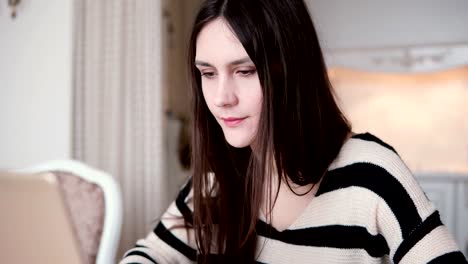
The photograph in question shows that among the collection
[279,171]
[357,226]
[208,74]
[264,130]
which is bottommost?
[357,226]

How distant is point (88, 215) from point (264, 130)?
77cm

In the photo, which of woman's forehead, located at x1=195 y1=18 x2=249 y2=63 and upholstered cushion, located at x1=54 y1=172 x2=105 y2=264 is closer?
woman's forehead, located at x1=195 y1=18 x2=249 y2=63

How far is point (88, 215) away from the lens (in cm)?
150

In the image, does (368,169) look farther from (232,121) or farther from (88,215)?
(88,215)

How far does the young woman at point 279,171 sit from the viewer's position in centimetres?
93

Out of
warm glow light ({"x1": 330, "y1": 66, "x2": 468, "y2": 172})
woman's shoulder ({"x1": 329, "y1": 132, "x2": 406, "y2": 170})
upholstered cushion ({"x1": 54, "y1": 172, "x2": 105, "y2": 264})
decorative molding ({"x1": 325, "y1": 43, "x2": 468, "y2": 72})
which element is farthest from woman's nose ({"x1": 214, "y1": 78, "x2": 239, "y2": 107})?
warm glow light ({"x1": 330, "y1": 66, "x2": 468, "y2": 172})

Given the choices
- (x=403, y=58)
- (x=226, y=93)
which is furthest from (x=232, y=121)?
(x=403, y=58)

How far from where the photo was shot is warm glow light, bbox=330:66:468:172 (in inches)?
151

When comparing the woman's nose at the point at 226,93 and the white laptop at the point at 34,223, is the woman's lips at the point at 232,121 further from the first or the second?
the white laptop at the point at 34,223

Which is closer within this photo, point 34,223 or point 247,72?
point 34,223

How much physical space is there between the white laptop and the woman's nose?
59 cm

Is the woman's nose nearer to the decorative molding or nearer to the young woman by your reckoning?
the young woman

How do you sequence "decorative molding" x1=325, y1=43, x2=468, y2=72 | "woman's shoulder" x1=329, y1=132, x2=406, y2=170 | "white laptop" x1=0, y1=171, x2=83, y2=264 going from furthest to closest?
"decorative molding" x1=325, y1=43, x2=468, y2=72 < "woman's shoulder" x1=329, y1=132, x2=406, y2=170 < "white laptop" x1=0, y1=171, x2=83, y2=264

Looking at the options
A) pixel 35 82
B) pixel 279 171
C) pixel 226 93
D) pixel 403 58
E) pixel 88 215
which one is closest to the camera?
pixel 226 93
